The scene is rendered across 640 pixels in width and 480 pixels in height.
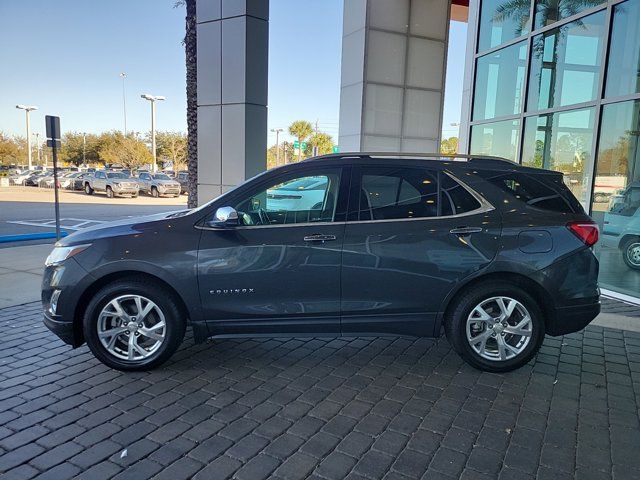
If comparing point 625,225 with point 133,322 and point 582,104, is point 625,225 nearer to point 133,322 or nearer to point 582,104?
point 582,104

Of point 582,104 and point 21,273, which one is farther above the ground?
point 582,104

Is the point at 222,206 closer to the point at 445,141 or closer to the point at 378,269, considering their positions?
the point at 378,269

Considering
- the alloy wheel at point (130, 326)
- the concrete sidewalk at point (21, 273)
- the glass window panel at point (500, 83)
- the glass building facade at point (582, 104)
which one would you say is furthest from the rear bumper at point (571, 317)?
the glass window panel at point (500, 83)

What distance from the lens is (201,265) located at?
13.2 feet

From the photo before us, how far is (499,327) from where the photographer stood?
4160 millimetres

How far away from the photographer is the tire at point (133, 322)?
4.05 meters

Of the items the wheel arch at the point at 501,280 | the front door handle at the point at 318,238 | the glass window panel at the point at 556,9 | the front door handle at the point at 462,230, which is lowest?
the wheel arch at the point at 501,280

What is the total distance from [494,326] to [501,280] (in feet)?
1.28

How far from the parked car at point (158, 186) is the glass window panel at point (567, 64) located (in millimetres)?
27810

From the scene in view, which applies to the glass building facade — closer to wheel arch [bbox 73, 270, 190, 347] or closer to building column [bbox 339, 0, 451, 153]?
building column [bbox 339, 0, 451, 153]

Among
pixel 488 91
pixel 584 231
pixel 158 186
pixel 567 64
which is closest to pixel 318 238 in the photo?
pixel 584 231

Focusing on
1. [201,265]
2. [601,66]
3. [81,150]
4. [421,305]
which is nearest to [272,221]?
[201,265]

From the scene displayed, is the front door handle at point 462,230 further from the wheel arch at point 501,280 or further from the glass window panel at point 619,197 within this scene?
the glass window panel at point 619,197

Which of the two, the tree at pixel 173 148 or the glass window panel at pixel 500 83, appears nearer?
the glass window panel at pixel 500 83
